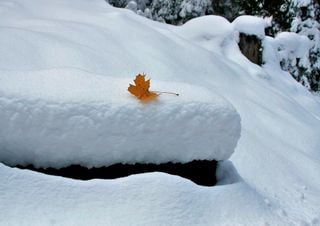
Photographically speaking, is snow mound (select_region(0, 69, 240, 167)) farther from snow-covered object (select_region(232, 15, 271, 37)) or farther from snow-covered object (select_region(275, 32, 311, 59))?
snow-covered object (select_region(275, 32, 311, 59))

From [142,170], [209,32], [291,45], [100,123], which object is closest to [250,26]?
[209,32]

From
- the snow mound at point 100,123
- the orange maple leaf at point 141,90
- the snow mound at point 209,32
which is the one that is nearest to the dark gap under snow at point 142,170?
the snow mound at point 100,123

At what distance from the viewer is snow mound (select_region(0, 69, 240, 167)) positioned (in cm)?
205

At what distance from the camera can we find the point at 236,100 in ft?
14.9

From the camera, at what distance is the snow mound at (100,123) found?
2.05 metres

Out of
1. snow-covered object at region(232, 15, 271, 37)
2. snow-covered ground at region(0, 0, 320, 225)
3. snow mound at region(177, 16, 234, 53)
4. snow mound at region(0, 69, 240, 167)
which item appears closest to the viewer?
snow-covered ground at region(0, 0, 320, 225)

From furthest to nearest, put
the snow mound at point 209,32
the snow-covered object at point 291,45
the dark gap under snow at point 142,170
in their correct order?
the snow-covered object at point 291,45
the snow mound at point 209,32
the dark gap under snow at point 142,170

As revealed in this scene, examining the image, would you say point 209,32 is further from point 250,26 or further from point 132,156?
point 132,156

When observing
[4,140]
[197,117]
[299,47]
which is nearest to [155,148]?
[197,117]

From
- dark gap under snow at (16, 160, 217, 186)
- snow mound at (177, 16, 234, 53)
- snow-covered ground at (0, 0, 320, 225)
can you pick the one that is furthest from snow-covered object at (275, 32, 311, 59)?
dark gap under snow at (16, 160, 217, 186)

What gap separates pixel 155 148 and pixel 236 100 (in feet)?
7.98

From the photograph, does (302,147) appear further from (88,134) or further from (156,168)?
(88,134)

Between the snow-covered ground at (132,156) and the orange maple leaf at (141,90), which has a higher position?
the orange maple leaf at (141,90)

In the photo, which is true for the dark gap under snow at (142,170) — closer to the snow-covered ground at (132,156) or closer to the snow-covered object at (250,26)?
the snow-covered ground at (132,156)
